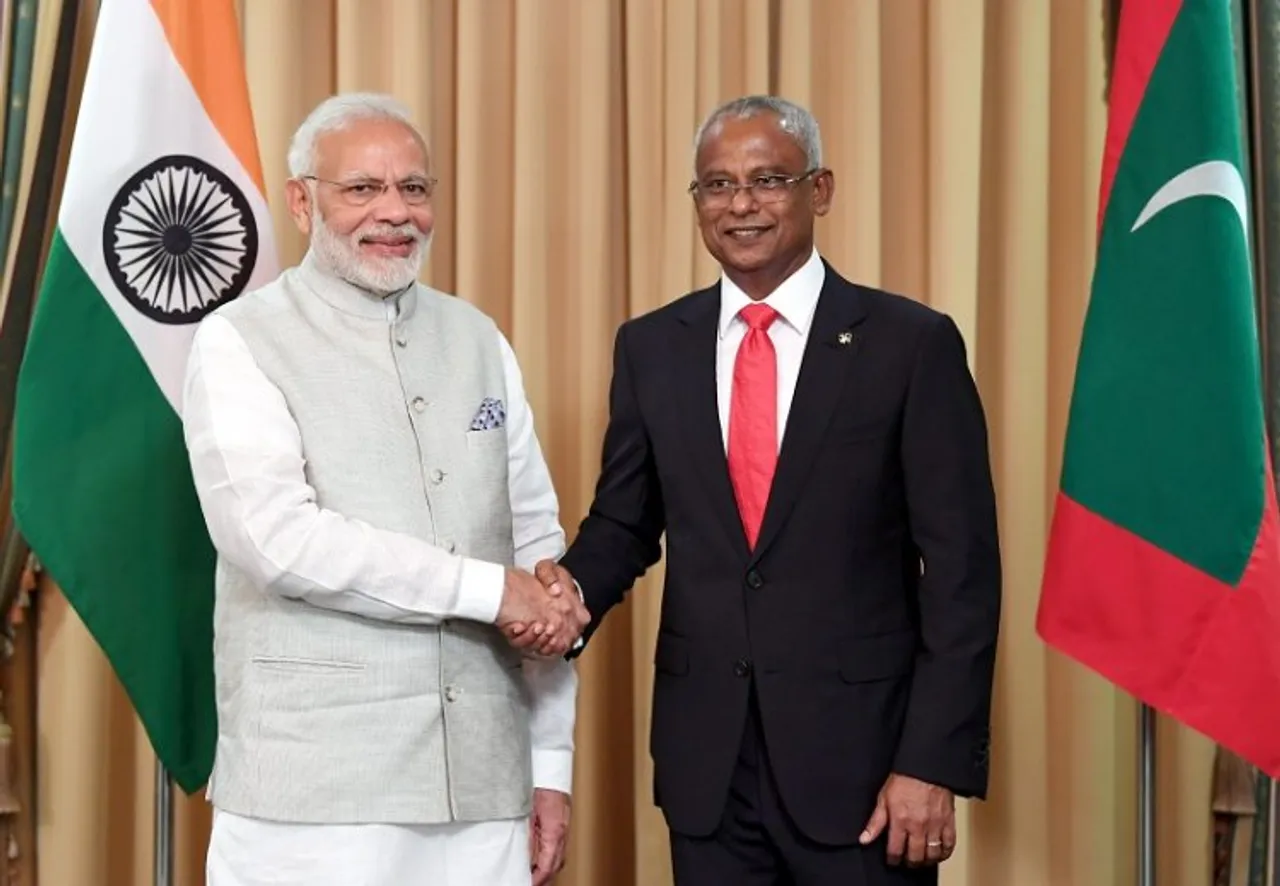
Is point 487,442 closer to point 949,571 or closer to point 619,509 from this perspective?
point 619,509

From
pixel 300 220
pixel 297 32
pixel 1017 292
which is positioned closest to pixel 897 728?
pixel 300 220

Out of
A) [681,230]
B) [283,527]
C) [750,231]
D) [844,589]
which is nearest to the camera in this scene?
[283,527]

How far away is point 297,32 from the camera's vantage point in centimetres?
324

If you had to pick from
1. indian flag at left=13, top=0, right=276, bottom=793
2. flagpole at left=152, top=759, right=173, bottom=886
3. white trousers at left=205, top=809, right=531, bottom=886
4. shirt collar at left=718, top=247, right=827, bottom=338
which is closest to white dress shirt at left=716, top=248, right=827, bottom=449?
shirt collar at left=718, top=247, right=827, bottom=338

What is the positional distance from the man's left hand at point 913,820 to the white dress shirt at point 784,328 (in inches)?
21.9

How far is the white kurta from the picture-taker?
2.04m

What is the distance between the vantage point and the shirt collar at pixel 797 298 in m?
2.25

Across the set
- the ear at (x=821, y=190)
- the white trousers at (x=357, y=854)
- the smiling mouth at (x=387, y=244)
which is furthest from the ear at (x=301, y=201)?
the white trousers at (x=357, y=854)

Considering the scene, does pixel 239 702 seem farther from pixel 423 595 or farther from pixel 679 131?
pixel 679 131

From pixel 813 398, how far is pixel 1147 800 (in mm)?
1095

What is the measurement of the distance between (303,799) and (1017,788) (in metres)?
1.75

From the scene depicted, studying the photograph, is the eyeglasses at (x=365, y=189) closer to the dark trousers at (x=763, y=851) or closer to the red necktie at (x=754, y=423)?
the red necktie at (x=754, y=423)

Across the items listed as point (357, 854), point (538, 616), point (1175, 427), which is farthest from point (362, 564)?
point (1175, 427)

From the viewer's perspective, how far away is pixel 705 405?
223cm
